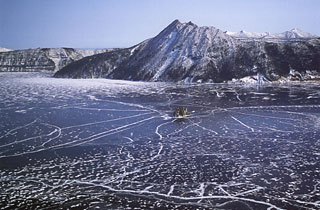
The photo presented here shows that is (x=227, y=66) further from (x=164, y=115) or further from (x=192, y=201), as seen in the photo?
(x=192, y=201)

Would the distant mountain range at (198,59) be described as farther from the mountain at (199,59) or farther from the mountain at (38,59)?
the mountain at (38,59)

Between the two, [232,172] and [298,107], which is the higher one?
[298,107]

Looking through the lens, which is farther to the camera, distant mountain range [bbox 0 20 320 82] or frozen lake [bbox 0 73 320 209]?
distant mountain range [bbox 0 20 320 82]

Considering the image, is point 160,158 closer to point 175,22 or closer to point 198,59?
point 198,59

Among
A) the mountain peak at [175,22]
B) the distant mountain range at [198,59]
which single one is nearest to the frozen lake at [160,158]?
the distant mountain range at [198,59]

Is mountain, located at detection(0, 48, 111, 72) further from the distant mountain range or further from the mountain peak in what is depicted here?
the mountain peak

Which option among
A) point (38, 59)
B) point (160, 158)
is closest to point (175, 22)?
point (38, 59)

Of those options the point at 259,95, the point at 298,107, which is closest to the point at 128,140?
the point at 298,107

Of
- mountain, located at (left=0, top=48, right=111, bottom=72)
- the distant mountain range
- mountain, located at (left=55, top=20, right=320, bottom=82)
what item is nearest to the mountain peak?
the distant mountain range
